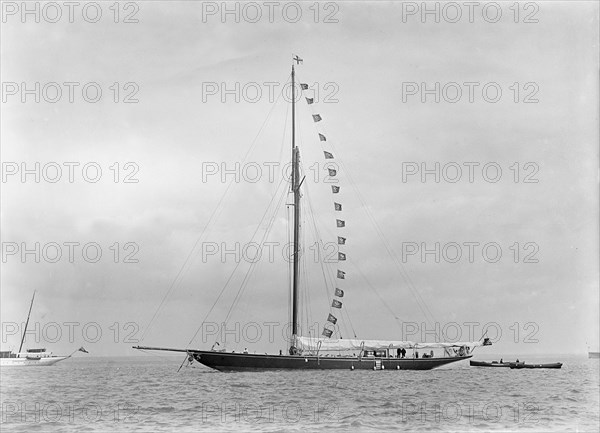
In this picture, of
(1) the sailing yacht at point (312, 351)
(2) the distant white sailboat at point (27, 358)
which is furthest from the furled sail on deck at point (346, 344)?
(2) the distant white sailboat at point (27, 358)

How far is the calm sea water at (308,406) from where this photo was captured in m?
34.2

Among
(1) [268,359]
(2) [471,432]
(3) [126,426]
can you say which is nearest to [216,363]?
(1) [268,359]

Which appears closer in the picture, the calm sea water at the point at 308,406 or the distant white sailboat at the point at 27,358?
the calm sea water at the point at 308,406

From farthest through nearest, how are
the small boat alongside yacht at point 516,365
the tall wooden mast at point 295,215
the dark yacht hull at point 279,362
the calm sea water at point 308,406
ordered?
1. the small boat alongside yacht at point 516,365
2. the tall wooden mast at point 295,215
3. the dark yacht hull at point 279,362
4. the calm sea water at point 308,406

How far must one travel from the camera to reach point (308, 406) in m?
40.5

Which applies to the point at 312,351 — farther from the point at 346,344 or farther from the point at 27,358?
the point at 27,358

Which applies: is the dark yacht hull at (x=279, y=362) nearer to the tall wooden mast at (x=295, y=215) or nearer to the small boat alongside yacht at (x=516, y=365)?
the tall wooden mast at (x=295, y=215)

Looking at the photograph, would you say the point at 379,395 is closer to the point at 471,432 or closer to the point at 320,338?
the point at 471,432

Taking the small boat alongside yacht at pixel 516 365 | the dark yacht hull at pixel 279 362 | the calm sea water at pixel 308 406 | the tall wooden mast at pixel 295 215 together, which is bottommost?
the calm sea water at pixel 308 406

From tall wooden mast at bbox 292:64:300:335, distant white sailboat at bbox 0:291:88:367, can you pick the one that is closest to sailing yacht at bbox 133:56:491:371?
tall wooden mast at bbox 292:64:300:335

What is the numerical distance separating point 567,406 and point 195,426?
822 inches

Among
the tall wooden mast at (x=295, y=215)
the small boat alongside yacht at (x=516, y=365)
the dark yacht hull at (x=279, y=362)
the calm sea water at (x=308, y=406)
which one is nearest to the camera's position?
the calm sea water at (x=308, y=406)

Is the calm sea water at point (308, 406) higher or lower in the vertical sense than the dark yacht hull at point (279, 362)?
lower

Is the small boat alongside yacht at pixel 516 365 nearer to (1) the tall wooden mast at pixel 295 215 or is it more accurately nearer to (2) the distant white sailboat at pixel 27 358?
(1) the tall wooden mast at pixel 295 215
